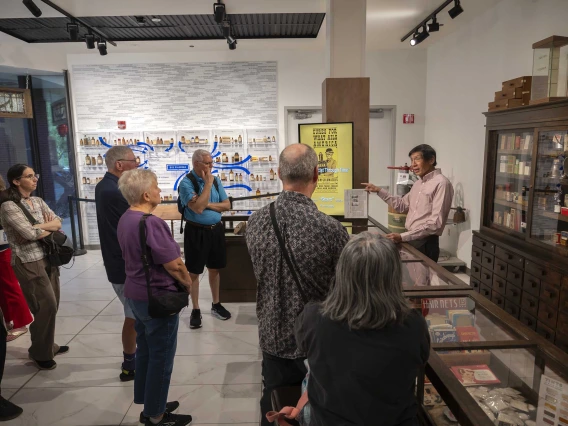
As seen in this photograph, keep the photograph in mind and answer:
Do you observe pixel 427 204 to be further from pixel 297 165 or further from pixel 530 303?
pixel 297 165

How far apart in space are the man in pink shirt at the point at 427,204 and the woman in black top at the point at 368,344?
2058 millimetres

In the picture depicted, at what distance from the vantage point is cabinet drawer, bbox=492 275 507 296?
3960mm

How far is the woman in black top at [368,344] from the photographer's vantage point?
46.1 inches

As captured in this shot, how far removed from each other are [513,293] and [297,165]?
3157mm

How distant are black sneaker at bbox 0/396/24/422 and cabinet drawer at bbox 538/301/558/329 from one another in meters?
4.06

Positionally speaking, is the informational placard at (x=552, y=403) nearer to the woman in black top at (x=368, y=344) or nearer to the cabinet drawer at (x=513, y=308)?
the woman in black top at (x=368, y=344)

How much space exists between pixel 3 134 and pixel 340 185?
570 cm

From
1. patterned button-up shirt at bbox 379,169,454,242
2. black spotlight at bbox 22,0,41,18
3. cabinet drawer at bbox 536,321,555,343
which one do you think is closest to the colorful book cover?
patterned button-up shirt at bbox 379,169,454,242

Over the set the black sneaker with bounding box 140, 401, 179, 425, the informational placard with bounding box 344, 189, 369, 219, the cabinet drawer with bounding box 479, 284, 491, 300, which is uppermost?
the informational placard with bounding box 344, 189, 369, 219

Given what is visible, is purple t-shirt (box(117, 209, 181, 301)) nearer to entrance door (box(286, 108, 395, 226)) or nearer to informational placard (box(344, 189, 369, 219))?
informational placard (box(344, 189, 369, 219))

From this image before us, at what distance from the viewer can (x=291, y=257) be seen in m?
1.64

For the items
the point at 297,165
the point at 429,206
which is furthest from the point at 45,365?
the point at 429,206

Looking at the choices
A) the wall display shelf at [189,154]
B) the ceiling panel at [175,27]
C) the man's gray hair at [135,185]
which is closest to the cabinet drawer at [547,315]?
the man's gray hair at [135,185]

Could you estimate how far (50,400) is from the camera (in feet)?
9.23
